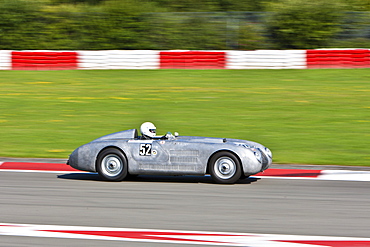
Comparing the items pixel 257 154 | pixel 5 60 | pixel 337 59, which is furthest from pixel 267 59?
pixel 257 154

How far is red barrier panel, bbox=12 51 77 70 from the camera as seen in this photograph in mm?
21594

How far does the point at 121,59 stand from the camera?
69.6ft

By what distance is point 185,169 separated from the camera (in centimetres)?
823

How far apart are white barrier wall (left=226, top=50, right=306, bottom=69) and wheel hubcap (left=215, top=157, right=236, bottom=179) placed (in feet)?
42.0

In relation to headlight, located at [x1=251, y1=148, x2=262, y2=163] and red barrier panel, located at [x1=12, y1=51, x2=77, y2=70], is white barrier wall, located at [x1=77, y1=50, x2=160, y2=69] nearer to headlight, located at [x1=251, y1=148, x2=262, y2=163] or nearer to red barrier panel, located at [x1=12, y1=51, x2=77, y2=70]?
red barrier panel, located at [x1=12, y1=51, x2=77, y2=70]

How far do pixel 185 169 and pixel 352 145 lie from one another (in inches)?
170

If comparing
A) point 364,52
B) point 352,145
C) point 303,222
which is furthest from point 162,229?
point 364,52

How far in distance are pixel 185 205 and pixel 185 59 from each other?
566 inches

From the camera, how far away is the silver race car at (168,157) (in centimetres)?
810

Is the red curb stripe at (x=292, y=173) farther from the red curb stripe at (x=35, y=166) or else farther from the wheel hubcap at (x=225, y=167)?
the red curb stripe at (x=35, y=166)

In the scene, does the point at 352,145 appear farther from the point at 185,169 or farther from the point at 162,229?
the point at 162,229

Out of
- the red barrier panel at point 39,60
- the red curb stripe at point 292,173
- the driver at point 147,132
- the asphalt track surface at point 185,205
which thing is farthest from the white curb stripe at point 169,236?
the red barrier panel at point 39,60

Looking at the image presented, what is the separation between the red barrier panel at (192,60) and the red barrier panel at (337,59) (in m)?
3.06

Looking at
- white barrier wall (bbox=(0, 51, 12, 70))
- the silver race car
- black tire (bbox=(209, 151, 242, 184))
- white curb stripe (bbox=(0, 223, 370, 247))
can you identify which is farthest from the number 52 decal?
white barrier wall (bbox=(0, 51, 12, 70))
